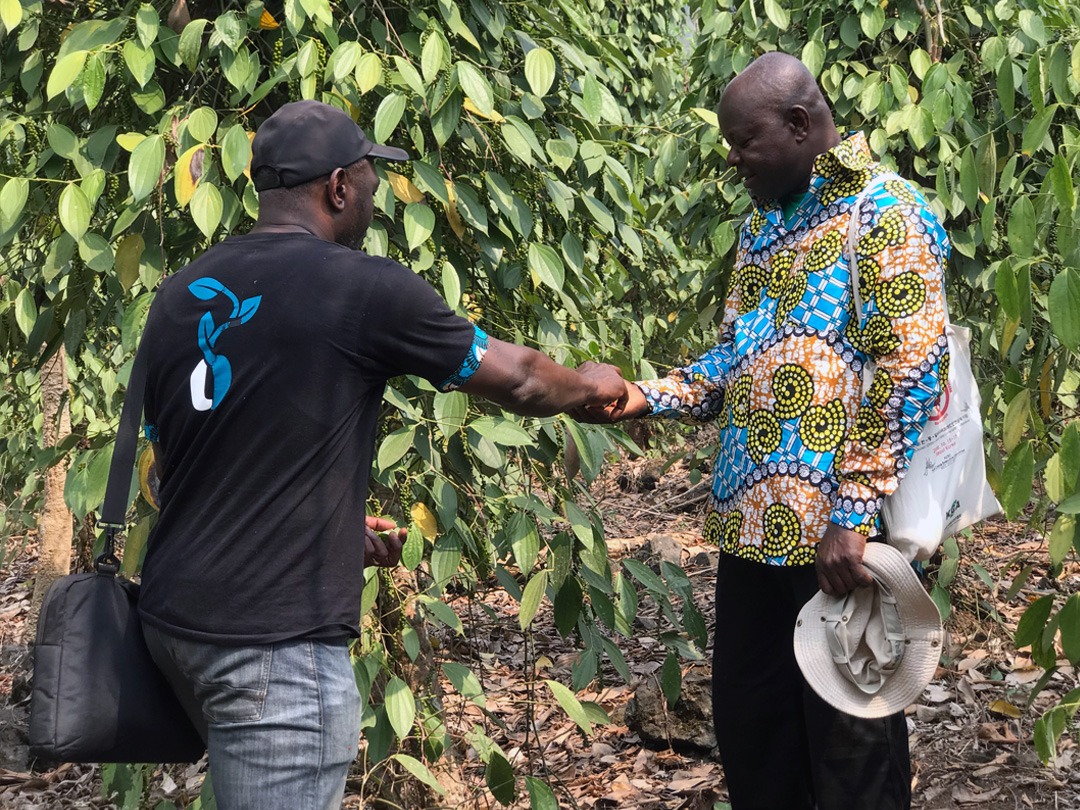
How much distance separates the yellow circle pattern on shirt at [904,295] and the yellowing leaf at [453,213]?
0.73 metres

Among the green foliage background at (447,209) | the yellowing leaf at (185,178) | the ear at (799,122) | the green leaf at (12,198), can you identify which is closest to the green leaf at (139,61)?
the green foliage background at (447,209)

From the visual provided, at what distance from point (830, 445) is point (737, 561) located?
278mm

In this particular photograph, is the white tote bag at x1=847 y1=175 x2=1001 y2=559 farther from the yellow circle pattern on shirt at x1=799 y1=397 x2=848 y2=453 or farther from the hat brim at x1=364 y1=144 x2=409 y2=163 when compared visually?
the hat brim at x1=364 y1=144 x2=409 y2=163

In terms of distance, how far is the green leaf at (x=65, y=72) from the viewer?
1773 millimetres

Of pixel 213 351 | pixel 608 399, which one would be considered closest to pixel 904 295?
pixel 608 399

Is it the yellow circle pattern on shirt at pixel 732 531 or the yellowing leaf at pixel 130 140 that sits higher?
the yellowing leaf at pixel 130 140

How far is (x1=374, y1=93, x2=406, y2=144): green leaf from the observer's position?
71.9 inches

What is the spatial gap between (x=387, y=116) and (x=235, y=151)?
0.24 metres

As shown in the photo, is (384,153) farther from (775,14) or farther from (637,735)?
(637,735)

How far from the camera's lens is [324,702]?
4.67 ft

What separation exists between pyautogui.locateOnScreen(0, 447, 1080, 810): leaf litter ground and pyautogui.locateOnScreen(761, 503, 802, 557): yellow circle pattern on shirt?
546 millimetres

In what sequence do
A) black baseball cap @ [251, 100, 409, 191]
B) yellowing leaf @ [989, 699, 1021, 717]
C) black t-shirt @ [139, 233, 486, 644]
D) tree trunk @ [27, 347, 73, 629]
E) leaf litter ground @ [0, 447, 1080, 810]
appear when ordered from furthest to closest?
tree trunk @ [27, 347, 73, 629] < yellowing leaf @ [989, 699, 1021, 717] < leaf litter ground @ [0, 447, 1080, 810] < black baseball cap @ [251, 100, 409, 191] < black t-shirt @ [139, 233, 486, 644]

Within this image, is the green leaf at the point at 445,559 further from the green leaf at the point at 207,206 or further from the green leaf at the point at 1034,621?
the green leaf at the point at 1034,621

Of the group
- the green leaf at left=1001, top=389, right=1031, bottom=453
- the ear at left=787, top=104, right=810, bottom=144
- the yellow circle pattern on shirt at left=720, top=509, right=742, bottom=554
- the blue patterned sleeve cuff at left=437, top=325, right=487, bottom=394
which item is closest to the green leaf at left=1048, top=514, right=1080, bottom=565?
the green leaf at left=1001, top=389, right=1031, bottom=453
